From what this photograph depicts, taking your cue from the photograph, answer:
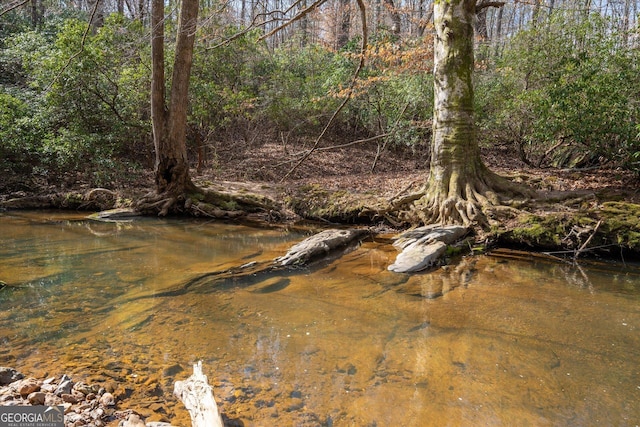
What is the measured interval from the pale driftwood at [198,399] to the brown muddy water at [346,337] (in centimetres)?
11

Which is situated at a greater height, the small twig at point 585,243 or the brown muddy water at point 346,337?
the small twig at point 585,243

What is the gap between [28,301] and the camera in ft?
15.1

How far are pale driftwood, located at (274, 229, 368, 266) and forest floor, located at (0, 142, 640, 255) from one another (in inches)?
89.0

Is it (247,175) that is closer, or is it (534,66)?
(534,66)

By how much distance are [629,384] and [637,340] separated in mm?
884

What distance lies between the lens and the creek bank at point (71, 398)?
8.42 ft

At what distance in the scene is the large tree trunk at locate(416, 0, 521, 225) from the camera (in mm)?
7926

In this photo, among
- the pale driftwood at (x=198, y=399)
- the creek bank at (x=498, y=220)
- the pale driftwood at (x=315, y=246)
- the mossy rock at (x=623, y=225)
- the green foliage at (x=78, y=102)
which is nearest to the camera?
the pale driftwood at (x=198, y=399)

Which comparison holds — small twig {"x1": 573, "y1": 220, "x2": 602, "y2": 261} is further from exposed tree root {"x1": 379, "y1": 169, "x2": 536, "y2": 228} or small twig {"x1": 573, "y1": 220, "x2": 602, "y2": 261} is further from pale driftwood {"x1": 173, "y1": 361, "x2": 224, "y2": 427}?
pale driftwood {"x1": 173, "y1": 361, "x2": 224, "y2": 427}

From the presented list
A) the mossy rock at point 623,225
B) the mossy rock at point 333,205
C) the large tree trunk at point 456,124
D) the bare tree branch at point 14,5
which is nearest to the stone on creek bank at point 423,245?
the large tree trunk at point 456,124

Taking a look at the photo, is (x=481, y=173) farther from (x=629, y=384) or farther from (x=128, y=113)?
(x=128, y=113)

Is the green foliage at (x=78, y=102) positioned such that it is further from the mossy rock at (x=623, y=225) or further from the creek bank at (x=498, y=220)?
the mossy rock at (x=623, y=225)

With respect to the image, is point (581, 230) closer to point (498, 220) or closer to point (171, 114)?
point (498, 220)

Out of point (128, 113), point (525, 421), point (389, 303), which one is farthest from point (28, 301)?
point (128, 113)
